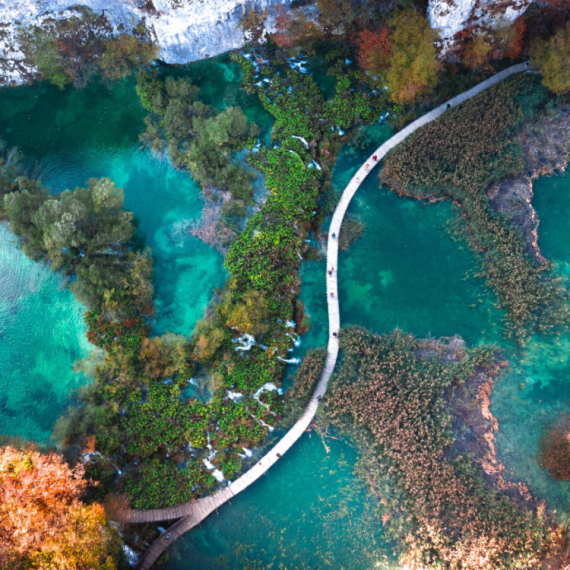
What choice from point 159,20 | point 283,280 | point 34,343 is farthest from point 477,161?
point 34,343

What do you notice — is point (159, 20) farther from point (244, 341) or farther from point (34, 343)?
point (34, 343)

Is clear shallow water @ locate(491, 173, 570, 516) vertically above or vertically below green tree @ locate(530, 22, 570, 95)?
below

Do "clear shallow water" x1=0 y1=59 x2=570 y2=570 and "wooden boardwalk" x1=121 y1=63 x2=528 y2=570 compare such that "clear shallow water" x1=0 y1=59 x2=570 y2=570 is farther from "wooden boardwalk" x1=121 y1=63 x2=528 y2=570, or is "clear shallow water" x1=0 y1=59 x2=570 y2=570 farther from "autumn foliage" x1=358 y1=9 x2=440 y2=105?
"autumn foliage" x1=358 y1=9 x2=440 y2=105

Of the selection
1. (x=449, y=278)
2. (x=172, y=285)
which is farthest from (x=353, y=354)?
(x=172, y=285)

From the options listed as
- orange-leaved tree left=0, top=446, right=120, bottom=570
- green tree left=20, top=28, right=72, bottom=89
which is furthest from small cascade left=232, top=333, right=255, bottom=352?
green tree left=20, top=28, right=72, bottom=89

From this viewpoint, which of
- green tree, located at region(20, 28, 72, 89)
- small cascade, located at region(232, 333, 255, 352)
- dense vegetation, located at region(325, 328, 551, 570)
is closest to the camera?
dense vegetation, located at region(325, 328, 551, 570)
